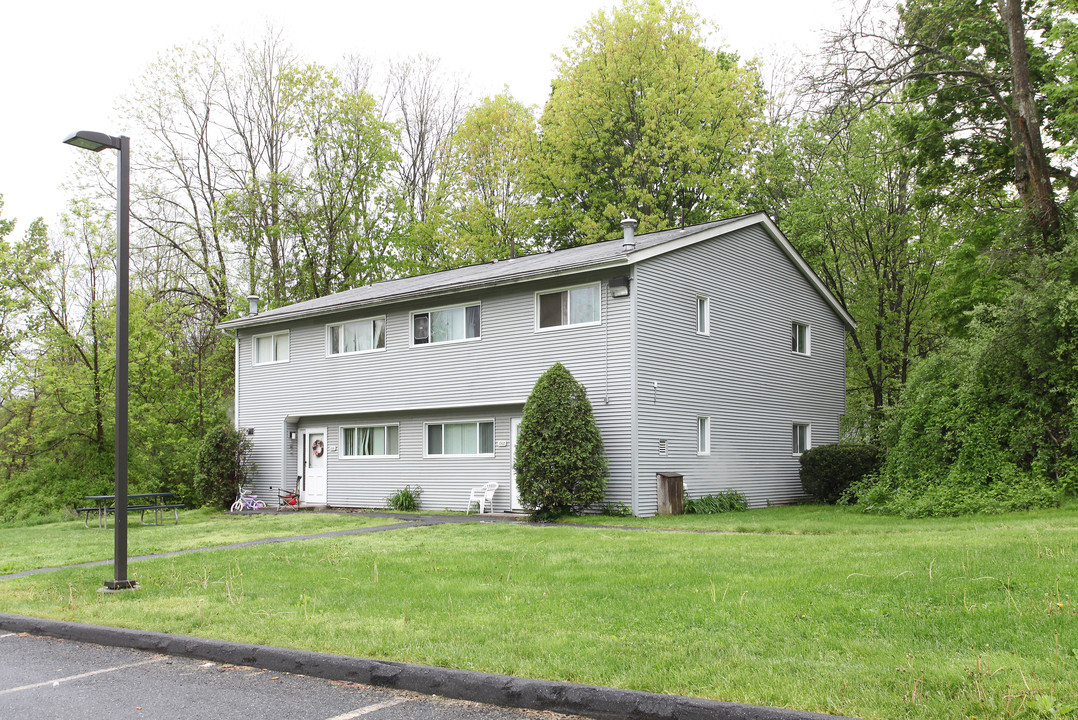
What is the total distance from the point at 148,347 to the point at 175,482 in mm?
5369

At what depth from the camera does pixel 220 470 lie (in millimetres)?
25359

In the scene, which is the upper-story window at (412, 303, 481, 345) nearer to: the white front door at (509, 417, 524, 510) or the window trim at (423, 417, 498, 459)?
the window trim at (423, 417, 498, 459)

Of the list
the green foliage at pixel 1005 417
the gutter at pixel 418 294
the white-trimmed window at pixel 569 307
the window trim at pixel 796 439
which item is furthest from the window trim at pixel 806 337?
the gutter at pixel 418 294

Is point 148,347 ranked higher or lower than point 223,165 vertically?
lower

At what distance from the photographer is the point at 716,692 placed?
485cm

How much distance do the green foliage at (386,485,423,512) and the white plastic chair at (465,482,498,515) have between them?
6.41ft

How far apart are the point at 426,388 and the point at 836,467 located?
10916 millimetres

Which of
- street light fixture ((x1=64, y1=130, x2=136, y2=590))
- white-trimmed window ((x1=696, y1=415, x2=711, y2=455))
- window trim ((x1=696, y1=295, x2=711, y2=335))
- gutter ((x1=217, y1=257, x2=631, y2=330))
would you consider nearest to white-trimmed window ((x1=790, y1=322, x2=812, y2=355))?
window trim ((x1=696, y1=295, x2=711, y2=335))

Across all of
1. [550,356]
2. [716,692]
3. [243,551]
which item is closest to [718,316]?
[550,356]

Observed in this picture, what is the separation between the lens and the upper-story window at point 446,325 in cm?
2152

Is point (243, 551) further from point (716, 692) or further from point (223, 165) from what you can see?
point (223, 165)

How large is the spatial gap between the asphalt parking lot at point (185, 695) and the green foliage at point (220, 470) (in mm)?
19015

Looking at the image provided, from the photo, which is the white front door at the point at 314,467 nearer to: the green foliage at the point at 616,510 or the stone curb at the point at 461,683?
the green foliage at the point at 616,510

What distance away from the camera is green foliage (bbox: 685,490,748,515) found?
19.7m
